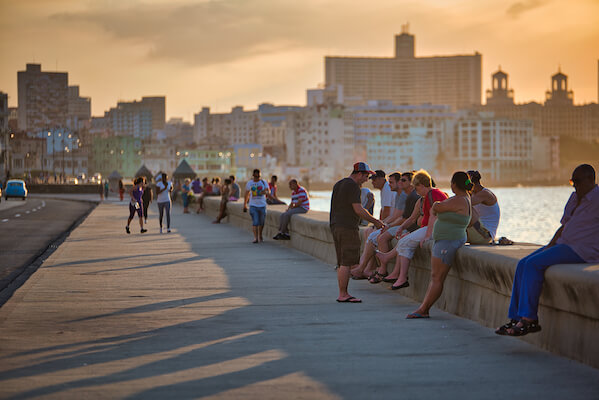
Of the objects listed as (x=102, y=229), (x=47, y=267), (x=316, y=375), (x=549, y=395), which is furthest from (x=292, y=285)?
(x=102, y=229)

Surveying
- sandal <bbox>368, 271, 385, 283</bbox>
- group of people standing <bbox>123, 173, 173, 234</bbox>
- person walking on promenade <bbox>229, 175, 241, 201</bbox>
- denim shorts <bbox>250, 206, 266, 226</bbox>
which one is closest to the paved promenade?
sandal <bbox>368, 271, 385, 283</bbox>

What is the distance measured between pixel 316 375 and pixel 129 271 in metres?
9.70

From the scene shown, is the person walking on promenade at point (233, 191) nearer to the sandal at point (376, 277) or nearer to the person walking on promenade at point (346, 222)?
the sandal at point (376, 277)

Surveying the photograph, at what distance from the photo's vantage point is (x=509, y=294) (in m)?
9.30

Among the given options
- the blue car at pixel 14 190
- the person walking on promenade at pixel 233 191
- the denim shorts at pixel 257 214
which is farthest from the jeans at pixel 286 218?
the blue car at pixel 14 190

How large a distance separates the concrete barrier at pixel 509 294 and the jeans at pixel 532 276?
105 mm

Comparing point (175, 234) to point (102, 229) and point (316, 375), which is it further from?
point (316, 375)

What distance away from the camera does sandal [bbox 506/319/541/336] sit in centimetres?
826

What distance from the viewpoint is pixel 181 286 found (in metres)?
14.1

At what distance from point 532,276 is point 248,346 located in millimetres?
2593

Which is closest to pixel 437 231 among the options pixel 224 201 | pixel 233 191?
pixel 224 201

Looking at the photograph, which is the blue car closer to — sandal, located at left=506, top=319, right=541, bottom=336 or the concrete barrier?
the concrete barrier

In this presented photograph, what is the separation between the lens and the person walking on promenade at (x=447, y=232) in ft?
34.2

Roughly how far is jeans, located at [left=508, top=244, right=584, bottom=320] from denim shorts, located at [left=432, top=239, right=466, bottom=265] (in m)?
2.02
